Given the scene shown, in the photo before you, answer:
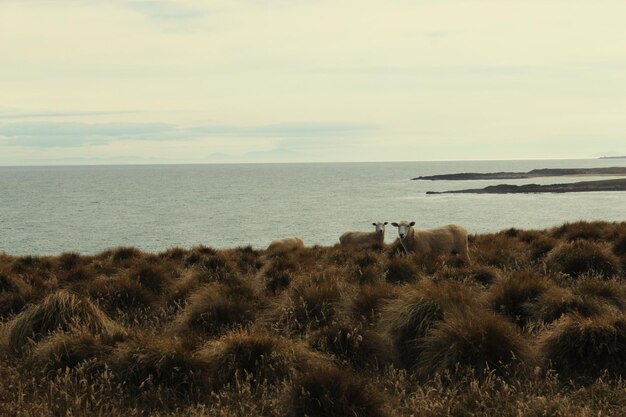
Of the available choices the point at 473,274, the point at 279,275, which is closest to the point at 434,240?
the point at 473,274

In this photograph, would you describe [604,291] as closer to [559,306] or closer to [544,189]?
[559,306]

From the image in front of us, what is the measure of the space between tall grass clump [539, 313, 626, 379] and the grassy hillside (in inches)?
0.6

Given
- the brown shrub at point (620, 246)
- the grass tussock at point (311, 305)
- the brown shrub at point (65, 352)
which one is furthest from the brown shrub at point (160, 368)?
the brown shrub at point (620, 246)

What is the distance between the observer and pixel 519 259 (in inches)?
572

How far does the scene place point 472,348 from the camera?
6.84 metres

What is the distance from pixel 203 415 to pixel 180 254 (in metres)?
12.1

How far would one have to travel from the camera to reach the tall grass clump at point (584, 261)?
1243cm

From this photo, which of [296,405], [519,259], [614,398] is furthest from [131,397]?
[519,259]

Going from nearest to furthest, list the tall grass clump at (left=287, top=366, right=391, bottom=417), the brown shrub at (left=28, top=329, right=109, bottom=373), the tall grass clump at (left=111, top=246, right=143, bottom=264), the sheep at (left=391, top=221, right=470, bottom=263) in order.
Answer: the tall grass clump at (left=287, top=366, right=391, bottom=417)
the brown shrub at (left=28, top=329, right=109, bottom=373)
the tall grass clump at (left=111, top=246, right=143, bottom=264)
the sheep at (left=391, top=221, right=470, bottom=263)

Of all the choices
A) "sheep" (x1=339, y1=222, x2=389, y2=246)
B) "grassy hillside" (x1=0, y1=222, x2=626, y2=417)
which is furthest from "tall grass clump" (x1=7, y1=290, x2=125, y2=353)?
"sheep" (x1=339, y1=222, x2=389, y2=246)

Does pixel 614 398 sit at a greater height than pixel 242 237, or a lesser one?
greater

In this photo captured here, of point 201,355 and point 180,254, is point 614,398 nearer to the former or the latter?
point 201,355

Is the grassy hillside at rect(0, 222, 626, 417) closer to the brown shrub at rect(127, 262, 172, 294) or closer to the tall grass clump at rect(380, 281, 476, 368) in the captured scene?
the tall grass clump at rect(380, 281, 476, 368)

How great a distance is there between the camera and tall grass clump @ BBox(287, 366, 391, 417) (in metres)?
5.50
